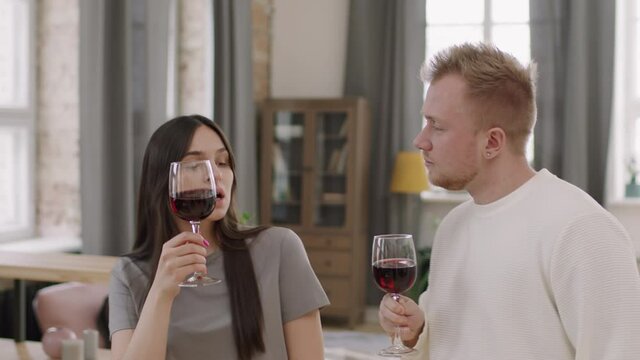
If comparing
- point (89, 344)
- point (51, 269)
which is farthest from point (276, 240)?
point (51, 269)

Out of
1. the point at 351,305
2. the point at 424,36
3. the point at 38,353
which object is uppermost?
the point at 424,36

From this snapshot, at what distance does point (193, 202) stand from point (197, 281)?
0.20m

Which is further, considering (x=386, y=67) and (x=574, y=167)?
(x=386, y=67)

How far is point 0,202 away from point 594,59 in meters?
4.23

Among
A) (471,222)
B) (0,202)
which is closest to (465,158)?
(471,222)

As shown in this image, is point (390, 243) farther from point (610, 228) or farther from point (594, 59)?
point (594, 59)

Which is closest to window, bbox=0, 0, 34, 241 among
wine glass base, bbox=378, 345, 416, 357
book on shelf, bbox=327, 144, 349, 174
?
book on shelf, bbox=327, 144, 349, 174

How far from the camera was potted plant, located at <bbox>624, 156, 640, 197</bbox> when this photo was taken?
20.0 ft

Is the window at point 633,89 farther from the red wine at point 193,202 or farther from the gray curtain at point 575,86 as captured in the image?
the red wine at point 193,202

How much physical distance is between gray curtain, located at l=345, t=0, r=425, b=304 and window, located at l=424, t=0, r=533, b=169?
0.52 ft

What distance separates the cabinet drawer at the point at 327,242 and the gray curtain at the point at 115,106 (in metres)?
1.98

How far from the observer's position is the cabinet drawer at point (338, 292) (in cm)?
629

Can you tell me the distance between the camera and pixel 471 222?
169 cm

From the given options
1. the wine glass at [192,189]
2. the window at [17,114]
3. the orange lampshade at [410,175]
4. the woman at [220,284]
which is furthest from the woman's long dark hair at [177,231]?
the orange lampshade at [410,175]
